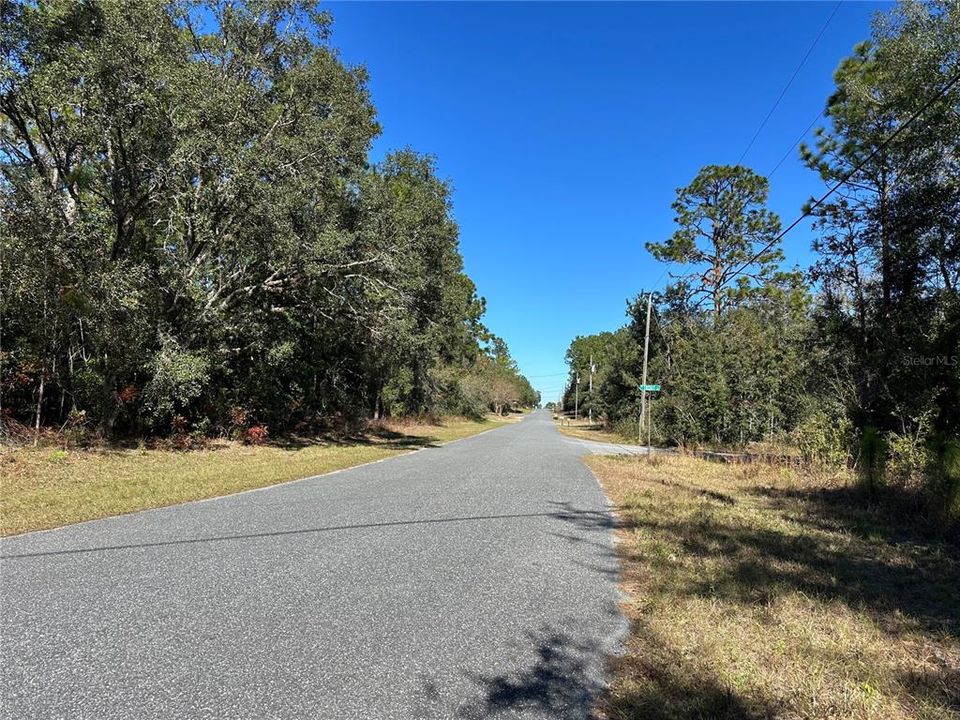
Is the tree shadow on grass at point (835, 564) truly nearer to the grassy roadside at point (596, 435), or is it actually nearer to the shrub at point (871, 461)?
the shrub at point (871, 461)

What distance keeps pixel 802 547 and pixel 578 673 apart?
4375 mm

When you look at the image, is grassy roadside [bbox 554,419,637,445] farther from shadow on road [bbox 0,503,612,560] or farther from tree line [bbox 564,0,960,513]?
shadow on road [bbox 0,503,612,560]

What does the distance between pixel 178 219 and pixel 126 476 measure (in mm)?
7767

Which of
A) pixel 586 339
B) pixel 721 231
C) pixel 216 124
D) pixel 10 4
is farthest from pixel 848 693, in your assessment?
pixel 586 339

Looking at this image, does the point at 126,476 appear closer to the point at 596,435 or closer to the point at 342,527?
the point at 342,527

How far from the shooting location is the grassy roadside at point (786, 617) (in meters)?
3.21

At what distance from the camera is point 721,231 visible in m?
34.6

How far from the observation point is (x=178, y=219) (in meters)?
16.0

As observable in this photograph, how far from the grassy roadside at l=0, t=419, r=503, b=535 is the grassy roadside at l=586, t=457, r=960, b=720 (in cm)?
668

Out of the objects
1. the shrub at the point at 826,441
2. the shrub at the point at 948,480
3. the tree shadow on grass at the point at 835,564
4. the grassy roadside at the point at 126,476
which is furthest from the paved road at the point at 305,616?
the shrub at the point at 826,441

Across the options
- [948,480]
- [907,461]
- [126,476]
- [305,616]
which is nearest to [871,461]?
[907,461]

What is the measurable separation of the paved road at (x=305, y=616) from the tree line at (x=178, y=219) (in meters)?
9.26

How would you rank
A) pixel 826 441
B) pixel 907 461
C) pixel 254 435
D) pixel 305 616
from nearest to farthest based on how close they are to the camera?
pixel 305 616 → pixel 907 461 → pixel 826 441 → pixel 254 435

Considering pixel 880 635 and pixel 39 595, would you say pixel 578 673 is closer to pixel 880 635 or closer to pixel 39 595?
pixel 880 635
